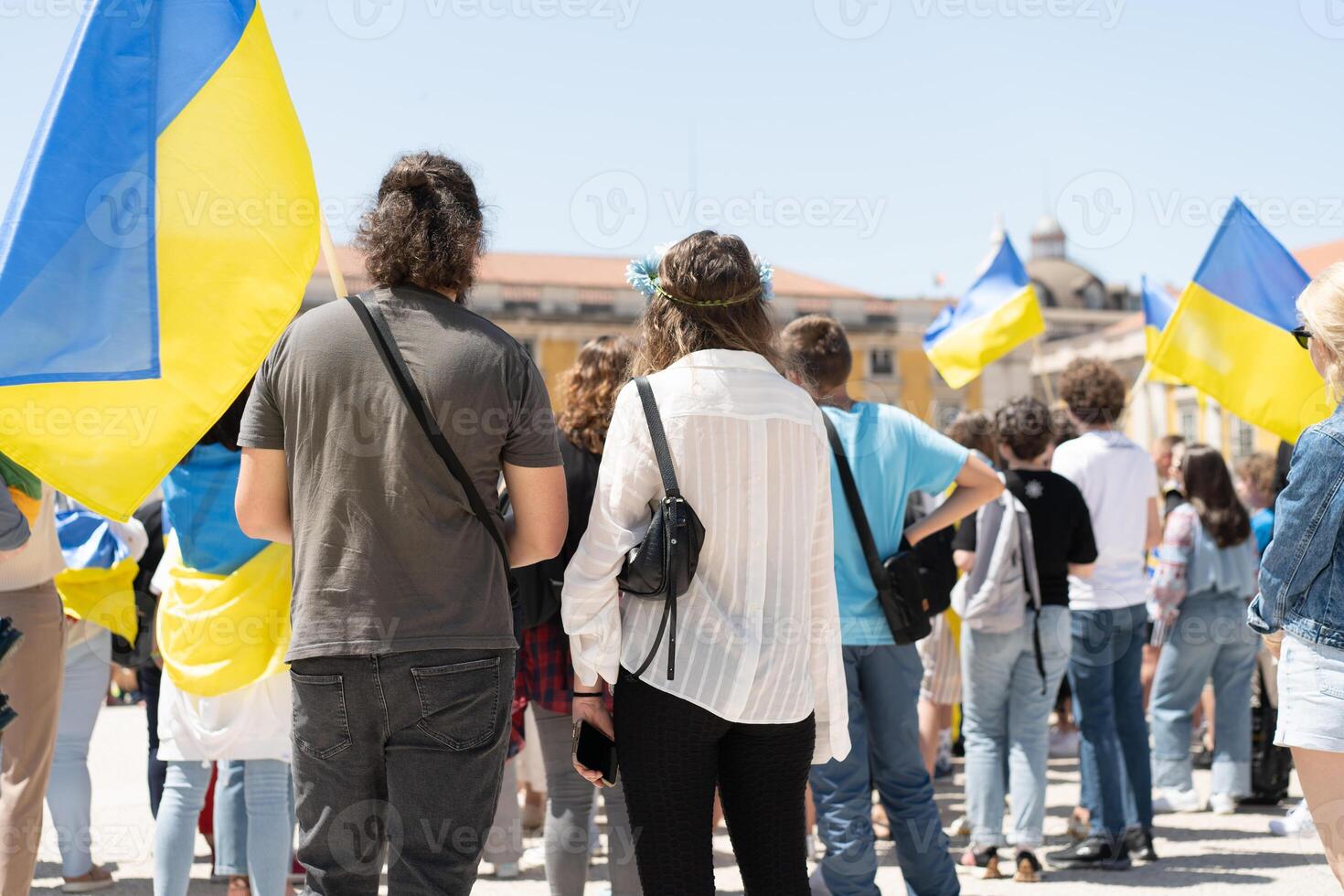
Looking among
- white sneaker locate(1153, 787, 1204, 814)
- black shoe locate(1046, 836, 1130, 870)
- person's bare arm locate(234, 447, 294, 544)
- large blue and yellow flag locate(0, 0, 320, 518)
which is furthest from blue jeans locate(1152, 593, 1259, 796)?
person's bare arm locate(234, 447, 294, 544)

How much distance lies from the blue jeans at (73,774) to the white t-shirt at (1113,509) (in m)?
4.12

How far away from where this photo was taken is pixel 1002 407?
19.1 ft

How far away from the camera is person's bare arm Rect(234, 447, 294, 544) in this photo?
3.00 metres

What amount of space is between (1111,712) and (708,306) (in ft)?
11.5

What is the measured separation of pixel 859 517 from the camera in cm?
436

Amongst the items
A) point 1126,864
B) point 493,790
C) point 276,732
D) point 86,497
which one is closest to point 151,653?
point 276,732

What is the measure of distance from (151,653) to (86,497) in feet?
8.19

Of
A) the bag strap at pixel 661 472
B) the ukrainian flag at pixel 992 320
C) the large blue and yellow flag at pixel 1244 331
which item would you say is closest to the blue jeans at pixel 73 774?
the bag strap at pixel 661 472

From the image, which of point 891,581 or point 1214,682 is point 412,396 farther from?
point 1214,682

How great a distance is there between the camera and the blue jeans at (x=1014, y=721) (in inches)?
223

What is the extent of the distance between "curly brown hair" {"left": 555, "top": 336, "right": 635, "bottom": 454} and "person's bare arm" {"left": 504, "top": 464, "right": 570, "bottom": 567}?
1271mm

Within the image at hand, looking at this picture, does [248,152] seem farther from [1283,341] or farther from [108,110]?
[1283,341]

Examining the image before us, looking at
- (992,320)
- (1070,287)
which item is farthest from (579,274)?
(992,320)

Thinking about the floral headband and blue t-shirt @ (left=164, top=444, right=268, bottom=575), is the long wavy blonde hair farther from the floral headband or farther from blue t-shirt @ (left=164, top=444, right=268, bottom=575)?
blue t-shirt @ (left=164, top=444, right=268, bottom=575)
